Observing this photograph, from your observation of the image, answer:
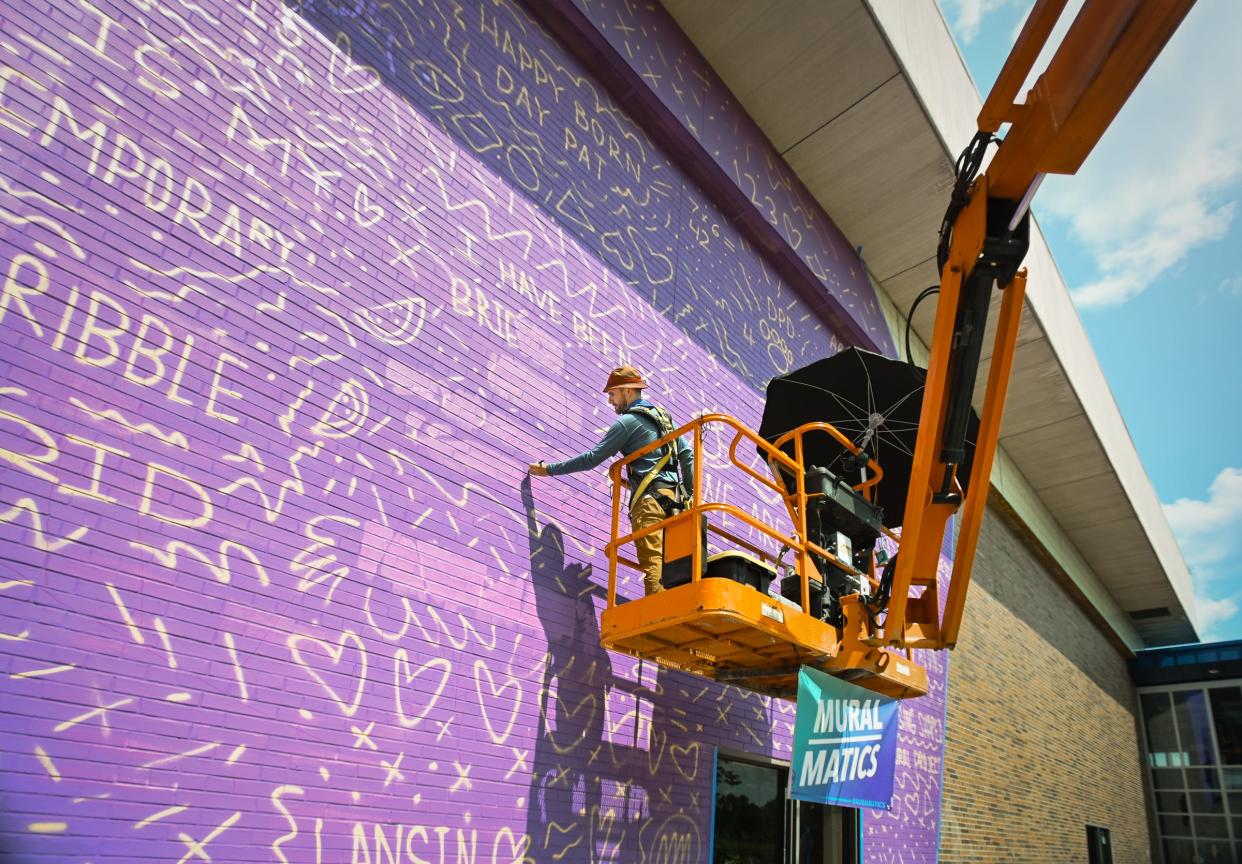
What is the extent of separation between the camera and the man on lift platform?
6.30m

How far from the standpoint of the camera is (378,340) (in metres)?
5.60

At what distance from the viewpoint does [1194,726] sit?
25.3 metres

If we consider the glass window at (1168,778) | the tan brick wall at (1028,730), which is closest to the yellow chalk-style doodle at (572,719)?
the tan brick wall at (1028,730)

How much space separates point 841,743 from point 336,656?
12.0ft

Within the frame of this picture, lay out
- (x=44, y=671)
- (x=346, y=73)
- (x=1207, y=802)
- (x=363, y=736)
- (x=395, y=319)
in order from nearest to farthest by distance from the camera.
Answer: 1. (x=44, y=671)
2. (x=363, y=736)
3. (x=395, y=319)
4. (x=346, y=73)
5. (x=1207, y=802)

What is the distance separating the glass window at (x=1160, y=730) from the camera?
1006 inches

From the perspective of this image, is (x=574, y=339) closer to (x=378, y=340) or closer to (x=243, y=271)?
(x=378, y=340)

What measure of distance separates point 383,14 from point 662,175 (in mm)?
3599

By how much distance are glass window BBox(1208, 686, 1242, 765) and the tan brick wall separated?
2857 millimetres

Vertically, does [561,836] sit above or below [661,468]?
below

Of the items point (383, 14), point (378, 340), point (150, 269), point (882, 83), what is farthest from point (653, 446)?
point (882, 83)

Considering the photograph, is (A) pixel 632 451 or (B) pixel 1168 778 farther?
(B) pixel 1168 778

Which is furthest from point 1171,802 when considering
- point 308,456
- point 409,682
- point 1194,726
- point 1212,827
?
point 308,456

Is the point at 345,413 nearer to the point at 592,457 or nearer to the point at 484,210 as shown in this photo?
the point at 592,457
